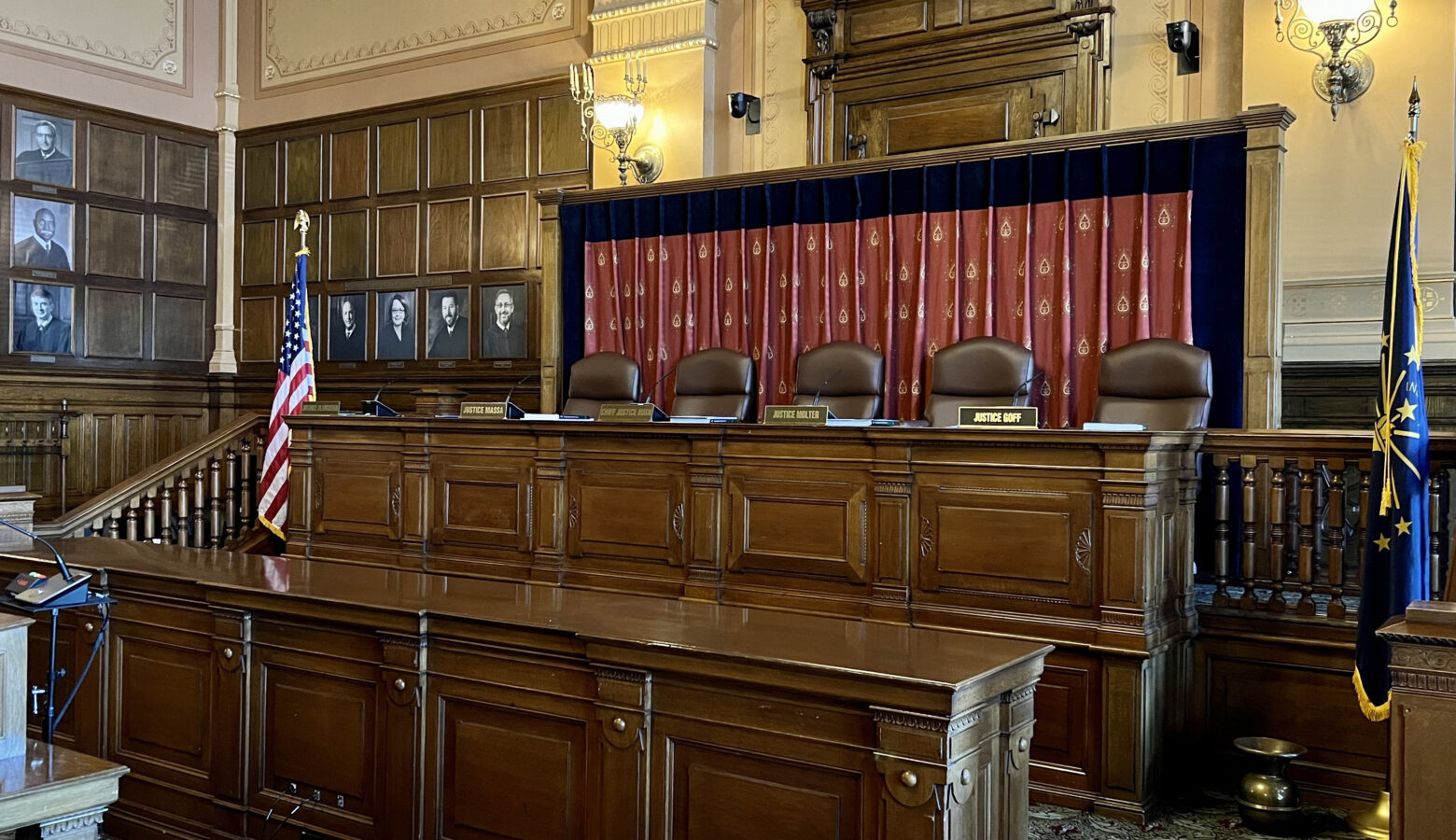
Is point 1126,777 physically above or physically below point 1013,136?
below

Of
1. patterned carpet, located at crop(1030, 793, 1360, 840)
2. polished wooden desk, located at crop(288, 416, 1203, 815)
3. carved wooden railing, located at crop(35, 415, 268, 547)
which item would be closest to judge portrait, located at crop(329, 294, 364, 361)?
carved wooden railing, located at crop(35, 415, 268, 547)

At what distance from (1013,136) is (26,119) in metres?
6.87

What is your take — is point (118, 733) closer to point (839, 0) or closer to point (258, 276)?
point (839, 0)

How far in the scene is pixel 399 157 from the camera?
896 centimetres

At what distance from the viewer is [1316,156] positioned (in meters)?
6.01

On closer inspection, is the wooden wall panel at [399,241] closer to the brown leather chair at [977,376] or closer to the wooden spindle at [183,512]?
the wooden spindle at [183,512]

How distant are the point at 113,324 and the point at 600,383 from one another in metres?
4.92

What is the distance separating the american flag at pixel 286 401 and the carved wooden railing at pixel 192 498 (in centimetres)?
21

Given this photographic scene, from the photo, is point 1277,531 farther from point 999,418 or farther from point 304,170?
point 304,170

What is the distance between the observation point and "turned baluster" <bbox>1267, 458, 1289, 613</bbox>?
3.75m

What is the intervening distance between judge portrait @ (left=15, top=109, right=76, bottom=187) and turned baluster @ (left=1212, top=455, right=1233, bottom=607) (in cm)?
820

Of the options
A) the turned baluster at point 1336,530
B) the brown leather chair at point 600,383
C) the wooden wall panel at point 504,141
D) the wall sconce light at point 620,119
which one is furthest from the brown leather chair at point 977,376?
the wooden wall panel at point 504,141

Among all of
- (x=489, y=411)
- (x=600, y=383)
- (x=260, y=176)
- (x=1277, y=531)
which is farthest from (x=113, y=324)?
(x=1277, y=531)

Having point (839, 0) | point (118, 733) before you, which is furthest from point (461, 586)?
point (839, 0)
